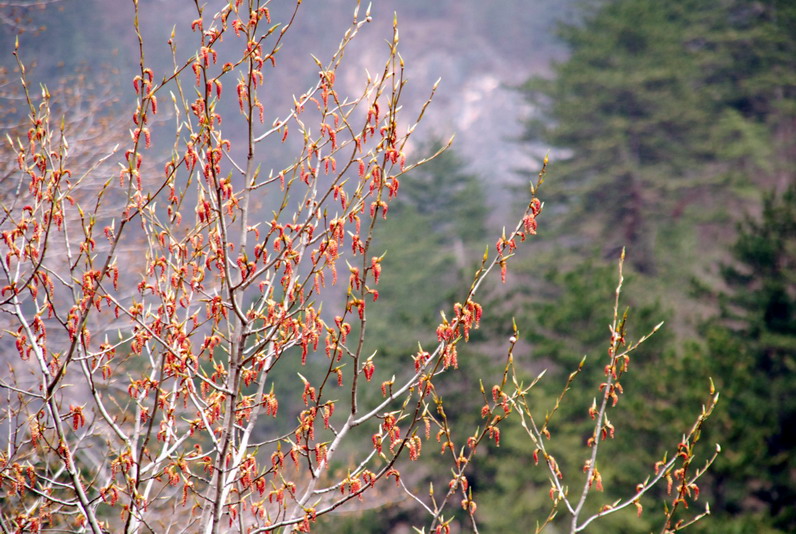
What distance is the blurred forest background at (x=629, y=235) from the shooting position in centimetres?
1033

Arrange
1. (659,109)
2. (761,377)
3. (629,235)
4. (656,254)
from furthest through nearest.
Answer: (659,109) < (629,235) < (656,254) < (761,377)

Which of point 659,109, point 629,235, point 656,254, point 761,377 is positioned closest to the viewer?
point 761,377

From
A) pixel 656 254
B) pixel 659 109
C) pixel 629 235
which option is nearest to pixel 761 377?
pixel 656 254

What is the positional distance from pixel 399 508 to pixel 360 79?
1643 inches

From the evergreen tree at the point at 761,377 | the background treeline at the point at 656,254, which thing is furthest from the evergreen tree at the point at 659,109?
the evergreen tree at the point at 761,377

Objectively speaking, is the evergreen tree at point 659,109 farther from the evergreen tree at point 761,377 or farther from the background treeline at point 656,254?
the evergreen tree at point 761,377

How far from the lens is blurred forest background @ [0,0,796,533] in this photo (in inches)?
407

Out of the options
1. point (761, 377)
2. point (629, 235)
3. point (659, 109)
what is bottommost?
point (761, 377)

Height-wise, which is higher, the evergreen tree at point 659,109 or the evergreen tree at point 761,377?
the evergreen tree at point 659,109

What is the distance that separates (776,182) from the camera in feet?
73.5

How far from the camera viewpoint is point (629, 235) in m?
21.9

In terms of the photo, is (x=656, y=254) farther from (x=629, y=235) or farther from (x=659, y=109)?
(x=659, y=109)

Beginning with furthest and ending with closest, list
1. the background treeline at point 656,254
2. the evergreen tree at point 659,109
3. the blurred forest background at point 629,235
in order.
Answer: the evergreen tree at point 659,109 < the background treeline at point 656,254 < the blurred forest background at point 629,235

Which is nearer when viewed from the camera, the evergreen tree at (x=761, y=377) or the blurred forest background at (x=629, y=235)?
the evergreen tree at (x=761, y=377)
